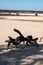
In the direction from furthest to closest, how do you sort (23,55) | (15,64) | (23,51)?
(23,51) → (23,55) → (15,64)

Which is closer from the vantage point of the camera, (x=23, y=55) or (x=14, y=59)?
(x=14, y=59)

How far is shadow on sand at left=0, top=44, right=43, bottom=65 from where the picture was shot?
25.3 feet

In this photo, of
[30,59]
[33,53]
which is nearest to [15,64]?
[30,59]

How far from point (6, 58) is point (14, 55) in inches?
22.6

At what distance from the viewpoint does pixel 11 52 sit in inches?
366

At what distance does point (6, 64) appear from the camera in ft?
24.5

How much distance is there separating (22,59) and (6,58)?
629 millimetres

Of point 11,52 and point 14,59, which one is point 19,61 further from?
point 11,52

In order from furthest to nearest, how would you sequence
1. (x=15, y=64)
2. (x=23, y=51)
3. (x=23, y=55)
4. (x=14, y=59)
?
(x=23, y=51) < (x=23, y=55) < (x=14, y=59) < (x=15, y=64)

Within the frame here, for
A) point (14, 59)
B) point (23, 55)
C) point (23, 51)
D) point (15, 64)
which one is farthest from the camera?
point (23, 51)

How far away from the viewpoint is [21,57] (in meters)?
8.45

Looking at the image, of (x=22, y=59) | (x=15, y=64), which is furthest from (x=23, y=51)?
(x=15, y=64)

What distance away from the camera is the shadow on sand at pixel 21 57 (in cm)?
771

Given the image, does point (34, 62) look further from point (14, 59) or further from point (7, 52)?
point (7, 52)
